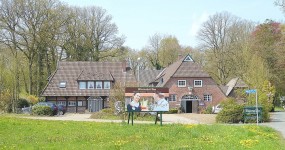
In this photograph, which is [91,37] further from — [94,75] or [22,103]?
[22,103]

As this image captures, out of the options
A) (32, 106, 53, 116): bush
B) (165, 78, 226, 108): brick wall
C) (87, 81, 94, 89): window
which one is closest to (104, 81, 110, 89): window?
(87, 81, 94, 89): window

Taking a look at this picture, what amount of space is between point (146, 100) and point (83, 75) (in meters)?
37.5

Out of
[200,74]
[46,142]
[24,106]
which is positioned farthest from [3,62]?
[46,142]

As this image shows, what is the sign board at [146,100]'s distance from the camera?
2616 centimetres

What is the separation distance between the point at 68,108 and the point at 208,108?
19592 millimetres

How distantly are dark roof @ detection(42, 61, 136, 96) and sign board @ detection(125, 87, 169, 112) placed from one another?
3373 cm

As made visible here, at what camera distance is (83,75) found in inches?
2473

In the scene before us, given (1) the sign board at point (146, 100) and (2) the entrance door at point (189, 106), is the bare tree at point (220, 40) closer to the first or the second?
(2) the entrance door at point (189, 106)

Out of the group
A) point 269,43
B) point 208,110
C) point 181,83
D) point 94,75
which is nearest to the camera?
point 208,110

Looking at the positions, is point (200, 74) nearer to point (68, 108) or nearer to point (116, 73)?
point (116, 73)

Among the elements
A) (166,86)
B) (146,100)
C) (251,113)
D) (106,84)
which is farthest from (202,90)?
(146,100)

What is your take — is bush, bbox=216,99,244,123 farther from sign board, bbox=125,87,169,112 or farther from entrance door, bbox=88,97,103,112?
entrance door, bbox=88,97,103,112

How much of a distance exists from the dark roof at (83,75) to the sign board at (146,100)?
33.7m

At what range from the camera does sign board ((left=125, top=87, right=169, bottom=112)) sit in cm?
2616
